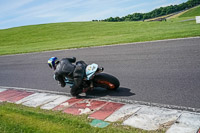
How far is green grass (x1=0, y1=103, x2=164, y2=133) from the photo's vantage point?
15.2ft

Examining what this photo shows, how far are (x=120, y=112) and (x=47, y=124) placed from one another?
179cm

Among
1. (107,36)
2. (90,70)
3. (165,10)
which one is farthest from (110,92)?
(165,10)

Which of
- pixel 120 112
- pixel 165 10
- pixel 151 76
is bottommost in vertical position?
pixel 120 112

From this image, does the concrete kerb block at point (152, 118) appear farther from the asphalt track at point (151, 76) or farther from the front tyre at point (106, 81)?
the front tyre at point (106, 81)

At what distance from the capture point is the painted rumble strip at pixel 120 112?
445cm

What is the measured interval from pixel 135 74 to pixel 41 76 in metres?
4.80

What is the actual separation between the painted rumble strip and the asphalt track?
1.65 feet

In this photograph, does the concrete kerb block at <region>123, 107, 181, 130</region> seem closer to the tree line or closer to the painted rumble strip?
the painted rumble strip

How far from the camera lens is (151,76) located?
7652mm

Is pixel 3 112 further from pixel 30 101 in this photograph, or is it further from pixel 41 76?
pixel 41 76

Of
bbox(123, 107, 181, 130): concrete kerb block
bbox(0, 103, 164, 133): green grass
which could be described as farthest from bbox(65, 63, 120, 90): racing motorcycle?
bbox(123, 107, 181, 130): concrete kerb block

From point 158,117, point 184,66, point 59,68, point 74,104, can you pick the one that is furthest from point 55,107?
point 184,66

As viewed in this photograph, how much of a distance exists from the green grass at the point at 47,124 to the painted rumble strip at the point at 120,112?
236 mm

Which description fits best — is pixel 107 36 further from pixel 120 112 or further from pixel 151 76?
pixel 120 112
